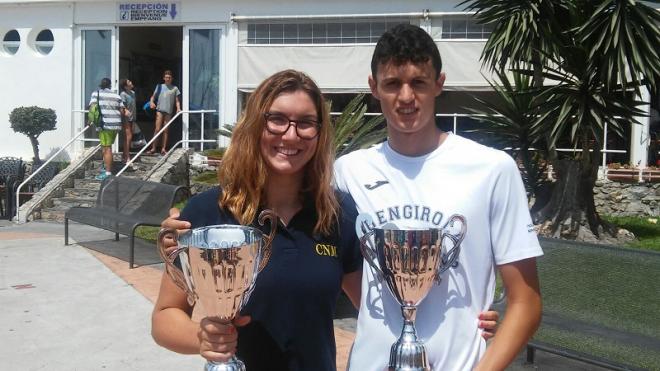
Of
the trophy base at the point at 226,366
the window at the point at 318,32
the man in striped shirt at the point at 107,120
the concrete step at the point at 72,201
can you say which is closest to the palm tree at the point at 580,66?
the window at the point at 318,32

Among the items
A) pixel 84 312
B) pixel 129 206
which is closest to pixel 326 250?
pixel 84 312

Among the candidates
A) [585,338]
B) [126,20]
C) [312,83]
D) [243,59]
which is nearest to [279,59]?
[243,59]

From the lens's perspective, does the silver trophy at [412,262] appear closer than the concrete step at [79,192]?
Yes

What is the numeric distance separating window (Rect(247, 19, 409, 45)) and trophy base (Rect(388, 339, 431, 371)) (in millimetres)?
→ 13621

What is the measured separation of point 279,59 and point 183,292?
13830 mm

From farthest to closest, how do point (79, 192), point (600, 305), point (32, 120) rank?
point (32, 120), point (79, 192), point (600, 305)

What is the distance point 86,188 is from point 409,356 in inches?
488

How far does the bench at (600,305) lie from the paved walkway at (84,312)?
0.46 m

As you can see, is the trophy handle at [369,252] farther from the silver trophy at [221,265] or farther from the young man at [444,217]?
the silver trophy at [221,265]

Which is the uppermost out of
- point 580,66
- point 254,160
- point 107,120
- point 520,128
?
point 580,66

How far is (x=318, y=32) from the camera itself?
1555cm

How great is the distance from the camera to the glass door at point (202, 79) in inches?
628

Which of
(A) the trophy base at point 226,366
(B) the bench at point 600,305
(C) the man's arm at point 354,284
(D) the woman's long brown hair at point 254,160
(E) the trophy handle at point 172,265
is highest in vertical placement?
(D) the woman's long brown hair at point 254,160

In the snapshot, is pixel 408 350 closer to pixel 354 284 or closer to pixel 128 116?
pixel 354 284
